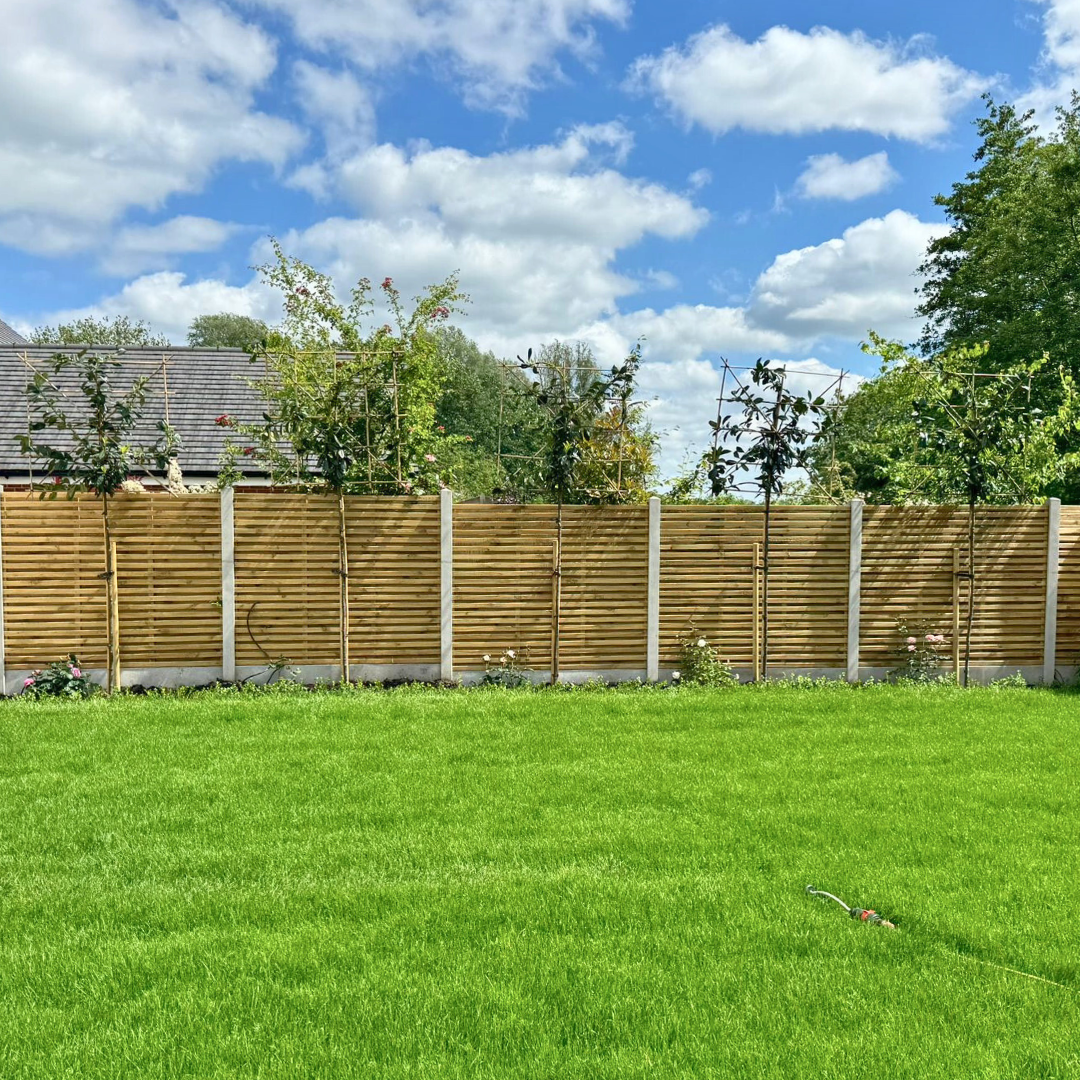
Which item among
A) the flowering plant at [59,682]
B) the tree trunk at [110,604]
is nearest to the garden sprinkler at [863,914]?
the tree trunk at [110,604]

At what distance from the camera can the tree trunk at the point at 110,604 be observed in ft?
28.6

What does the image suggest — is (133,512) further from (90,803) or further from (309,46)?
(309,46)

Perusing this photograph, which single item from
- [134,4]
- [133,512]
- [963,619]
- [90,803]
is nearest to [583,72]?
[134,4]

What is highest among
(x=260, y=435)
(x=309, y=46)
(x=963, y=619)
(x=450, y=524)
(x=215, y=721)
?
(x=309, y=46)

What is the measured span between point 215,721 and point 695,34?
7.88 m

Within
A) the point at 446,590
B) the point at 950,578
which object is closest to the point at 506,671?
the point at 446,590

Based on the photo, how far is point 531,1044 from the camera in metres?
2.74

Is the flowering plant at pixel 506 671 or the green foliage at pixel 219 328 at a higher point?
the green foliage at pixel 219 328

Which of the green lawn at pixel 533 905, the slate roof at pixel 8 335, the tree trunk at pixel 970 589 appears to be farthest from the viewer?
the slate roof at pixel 8 335

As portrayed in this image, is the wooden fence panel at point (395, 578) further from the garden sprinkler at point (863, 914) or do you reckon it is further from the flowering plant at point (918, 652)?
the garden sprinkler at point (863, 914)

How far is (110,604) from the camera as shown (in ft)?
28.6

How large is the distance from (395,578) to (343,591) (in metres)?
0.56

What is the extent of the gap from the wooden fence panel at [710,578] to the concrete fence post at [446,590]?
230 centimetres

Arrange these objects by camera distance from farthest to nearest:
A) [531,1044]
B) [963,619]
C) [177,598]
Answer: [963,619], [177,598], [531,1044]
